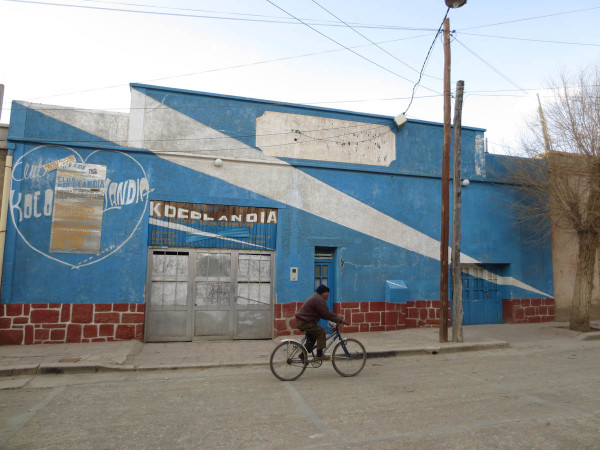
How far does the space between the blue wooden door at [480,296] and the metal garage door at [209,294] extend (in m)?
6.49

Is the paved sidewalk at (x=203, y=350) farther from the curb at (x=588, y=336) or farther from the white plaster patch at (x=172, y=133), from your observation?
the white plaster patch at (x=172, y=133)

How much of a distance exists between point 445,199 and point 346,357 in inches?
196

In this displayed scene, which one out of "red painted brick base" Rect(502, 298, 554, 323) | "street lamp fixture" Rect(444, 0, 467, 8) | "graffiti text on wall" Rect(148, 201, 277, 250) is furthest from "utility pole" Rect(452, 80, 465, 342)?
"graffiti text on wall" Rect(148, 201, 277, 250)

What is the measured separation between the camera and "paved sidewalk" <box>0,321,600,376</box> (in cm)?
762

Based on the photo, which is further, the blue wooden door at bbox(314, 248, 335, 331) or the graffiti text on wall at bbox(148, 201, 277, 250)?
the blue wooden door at bbox(314, 248, 335, 331)

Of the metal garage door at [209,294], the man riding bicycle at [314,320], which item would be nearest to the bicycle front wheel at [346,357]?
the man riding bicycle at [314,320]

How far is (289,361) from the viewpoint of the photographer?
6797 mm

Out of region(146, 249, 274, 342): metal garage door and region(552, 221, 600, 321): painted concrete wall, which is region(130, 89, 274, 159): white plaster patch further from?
region(552, 221, 600, 321): painted concrete wall

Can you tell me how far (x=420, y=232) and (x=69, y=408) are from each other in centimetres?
998

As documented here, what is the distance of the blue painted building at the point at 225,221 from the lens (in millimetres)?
9594

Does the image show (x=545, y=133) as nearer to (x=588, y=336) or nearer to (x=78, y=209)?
(x=588, y=336)

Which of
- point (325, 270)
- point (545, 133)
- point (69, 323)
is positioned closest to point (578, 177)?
point (545, 133)

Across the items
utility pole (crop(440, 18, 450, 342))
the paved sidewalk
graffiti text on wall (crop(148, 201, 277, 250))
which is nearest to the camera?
the paved sidewalk

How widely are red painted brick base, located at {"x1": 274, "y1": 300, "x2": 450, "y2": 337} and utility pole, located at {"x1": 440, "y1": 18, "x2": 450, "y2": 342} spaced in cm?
197
